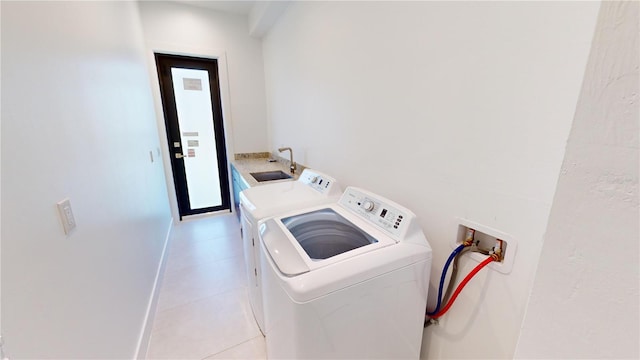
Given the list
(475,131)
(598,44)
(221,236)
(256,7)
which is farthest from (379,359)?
(256,7)

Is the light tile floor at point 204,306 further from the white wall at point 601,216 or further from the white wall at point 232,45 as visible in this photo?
the white wall at point 601,216

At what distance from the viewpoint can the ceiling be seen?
9.11 ft

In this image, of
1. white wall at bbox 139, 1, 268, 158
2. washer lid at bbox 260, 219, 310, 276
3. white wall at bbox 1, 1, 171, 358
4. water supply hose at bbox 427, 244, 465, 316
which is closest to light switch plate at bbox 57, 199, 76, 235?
white wall at bbox 1, 1, 171, 358

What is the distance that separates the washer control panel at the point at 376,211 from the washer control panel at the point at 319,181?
22 centimetres

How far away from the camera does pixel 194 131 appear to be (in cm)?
337

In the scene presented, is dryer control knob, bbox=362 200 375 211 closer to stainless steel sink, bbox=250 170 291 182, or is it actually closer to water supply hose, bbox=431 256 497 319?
water supply hose, bbox=431 256 497 319

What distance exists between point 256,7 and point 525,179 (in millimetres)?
3208

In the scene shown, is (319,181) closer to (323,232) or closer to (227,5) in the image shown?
(323,232)

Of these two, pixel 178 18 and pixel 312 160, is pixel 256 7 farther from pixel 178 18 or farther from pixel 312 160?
pixel 312 160

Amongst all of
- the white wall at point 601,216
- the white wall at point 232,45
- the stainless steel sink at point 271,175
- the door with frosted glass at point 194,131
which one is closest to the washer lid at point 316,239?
the white wall at point 601,216

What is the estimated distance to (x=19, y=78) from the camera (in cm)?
72

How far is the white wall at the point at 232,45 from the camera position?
9.27ft

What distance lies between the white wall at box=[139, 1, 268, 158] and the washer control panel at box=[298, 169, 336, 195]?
1.92 m

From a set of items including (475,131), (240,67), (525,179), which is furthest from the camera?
(240,67)
